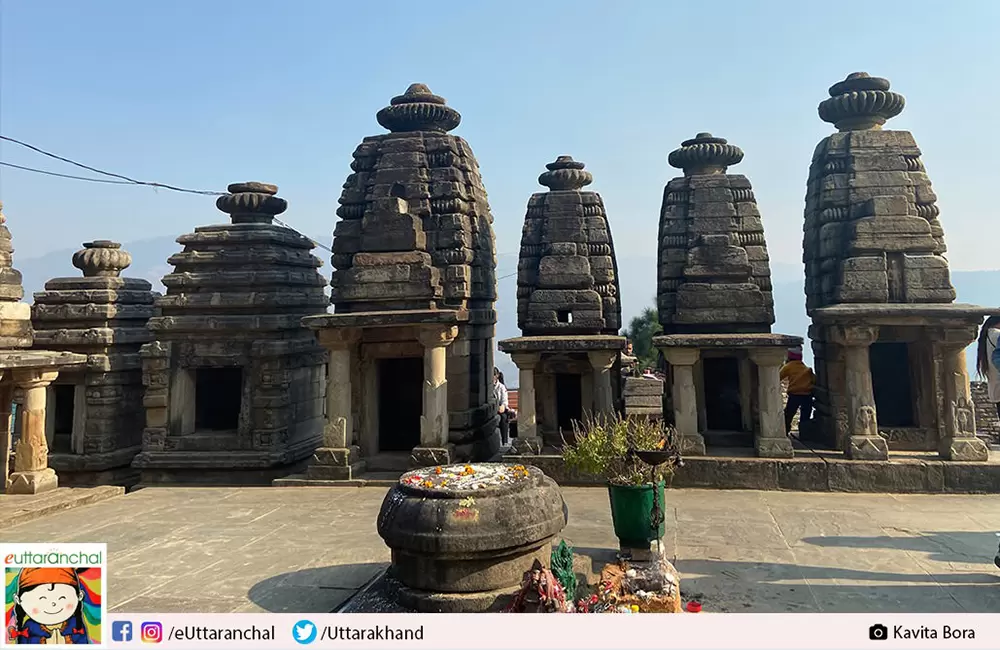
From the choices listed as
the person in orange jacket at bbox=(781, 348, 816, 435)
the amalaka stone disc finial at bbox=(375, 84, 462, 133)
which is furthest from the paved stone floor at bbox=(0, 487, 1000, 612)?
the amalaka stone disc finial at bbox=(375, 84, 462, 133)

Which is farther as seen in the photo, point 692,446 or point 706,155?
point 706,155

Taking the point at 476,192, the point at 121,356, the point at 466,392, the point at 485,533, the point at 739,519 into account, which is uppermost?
the point at 476,192

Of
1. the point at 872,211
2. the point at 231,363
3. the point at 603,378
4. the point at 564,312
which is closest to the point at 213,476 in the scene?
the point at 231,363

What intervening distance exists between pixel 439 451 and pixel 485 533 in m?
6.00

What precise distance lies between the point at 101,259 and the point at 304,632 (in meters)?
13.6

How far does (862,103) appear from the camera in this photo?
11531 mm

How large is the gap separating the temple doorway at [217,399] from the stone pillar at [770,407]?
1075 cm

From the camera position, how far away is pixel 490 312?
14.2m

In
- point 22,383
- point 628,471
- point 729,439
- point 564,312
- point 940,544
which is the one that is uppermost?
point 564,312

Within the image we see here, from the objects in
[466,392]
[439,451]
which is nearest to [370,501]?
[439,451]

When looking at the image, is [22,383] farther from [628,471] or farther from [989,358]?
[989,358]

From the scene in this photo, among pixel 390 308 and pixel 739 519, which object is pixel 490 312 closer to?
pixel 390 308

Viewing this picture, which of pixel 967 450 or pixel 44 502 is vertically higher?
pixel 967 450

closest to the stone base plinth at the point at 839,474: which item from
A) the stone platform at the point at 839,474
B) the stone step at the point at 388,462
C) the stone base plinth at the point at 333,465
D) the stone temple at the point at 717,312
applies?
the stone platform at the point at 839,474
